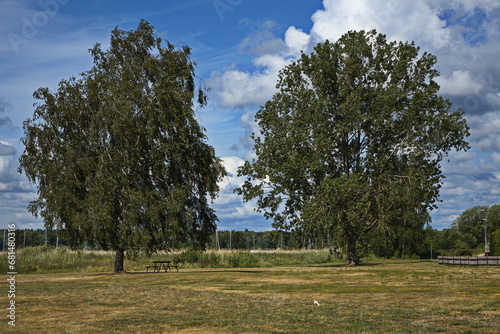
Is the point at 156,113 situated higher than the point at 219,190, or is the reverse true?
the point at 156,113

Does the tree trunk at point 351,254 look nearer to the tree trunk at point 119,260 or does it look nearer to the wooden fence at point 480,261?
the wooden fence at point 480,261

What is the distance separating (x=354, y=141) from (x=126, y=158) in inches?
789

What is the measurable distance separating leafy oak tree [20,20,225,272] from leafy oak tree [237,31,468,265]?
8.77 metres

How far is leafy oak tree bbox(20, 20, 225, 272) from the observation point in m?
35.3

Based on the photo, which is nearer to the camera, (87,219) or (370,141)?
(87,219)

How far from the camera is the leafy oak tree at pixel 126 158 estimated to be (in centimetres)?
3531

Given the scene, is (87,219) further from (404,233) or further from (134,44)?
(404,233)

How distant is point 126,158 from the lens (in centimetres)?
3644

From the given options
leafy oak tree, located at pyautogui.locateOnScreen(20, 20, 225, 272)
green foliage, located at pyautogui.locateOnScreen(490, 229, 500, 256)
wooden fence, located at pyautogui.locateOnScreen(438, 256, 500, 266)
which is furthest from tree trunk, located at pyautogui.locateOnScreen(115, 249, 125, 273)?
green foliage, located at pyautogui.locateOnScreen(490, 229, 500, 256)

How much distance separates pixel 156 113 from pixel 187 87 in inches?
149

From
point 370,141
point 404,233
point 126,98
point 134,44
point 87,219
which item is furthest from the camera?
point 404,233

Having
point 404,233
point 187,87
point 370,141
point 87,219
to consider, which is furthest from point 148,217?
point 404,233

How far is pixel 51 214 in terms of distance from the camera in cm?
3609

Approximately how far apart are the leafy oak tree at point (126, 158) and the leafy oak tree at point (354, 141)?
28.8 feet
